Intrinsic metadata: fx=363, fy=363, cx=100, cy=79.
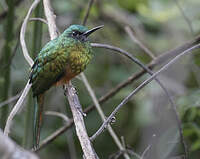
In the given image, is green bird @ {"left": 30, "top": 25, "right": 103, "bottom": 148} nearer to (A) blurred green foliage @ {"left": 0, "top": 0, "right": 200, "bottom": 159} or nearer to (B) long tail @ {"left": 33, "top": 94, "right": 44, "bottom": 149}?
(B) long tail @ {"left": 33, "top": 94, "right": 44, "bottom": 149}

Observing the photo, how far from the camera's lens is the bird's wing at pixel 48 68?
7.21 ft

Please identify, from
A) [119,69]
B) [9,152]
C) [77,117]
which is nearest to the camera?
[9,152]

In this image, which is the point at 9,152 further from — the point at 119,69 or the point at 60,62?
the point at 119,69

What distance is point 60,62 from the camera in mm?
2264

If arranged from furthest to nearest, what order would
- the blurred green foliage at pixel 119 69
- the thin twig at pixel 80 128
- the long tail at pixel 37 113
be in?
the blurred green foliage at pixel 119 69 → the long tail at pixel 37 113 → the thin twig at pixel 80 128

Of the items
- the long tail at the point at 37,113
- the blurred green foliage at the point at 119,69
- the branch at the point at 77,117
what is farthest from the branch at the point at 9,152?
the blurred green foliage at the point at 119,69

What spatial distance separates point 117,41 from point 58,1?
820 mm

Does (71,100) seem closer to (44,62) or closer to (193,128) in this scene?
(44,62)

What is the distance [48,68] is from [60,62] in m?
0.08

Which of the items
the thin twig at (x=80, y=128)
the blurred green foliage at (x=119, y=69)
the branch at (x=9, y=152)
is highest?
the branch at (x=9, y=152)

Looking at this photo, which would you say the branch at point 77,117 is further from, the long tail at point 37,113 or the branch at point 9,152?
the branch at point 9,152

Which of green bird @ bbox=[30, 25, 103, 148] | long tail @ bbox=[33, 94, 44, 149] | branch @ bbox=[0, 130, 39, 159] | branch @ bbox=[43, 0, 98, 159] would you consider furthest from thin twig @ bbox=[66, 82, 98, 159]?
branch @ bbox=[0, 130, 39, 159]

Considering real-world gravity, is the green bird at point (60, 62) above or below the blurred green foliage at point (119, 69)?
above

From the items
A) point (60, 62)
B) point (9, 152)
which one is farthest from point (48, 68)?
point (9, 152)
